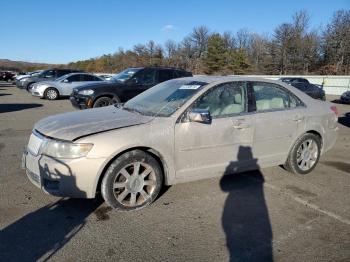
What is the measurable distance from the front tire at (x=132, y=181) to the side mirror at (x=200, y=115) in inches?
27.1

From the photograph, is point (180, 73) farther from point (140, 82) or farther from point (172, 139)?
point (172, 139)

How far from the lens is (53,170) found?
12.4 feet

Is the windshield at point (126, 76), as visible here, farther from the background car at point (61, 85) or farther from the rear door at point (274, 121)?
the rear door at point (274, 121)

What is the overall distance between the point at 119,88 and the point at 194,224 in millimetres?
8405

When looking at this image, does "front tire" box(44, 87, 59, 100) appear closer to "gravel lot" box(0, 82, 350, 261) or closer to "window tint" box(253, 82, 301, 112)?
"gravel lot" box(0, 82, 350, 261)

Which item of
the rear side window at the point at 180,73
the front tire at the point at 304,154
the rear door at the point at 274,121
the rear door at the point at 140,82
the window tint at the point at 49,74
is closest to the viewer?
the rear door at the point at 274,121

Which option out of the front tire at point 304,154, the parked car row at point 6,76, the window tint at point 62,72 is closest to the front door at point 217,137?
the front tire at point 304,154

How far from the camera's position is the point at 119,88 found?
38.1ft

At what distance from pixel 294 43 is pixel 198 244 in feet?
215

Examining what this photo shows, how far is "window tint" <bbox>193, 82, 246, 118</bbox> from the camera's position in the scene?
460 cm

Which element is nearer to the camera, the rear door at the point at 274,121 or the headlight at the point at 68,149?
the headlight at the point at 68,149

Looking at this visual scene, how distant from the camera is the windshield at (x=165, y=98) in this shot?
4512 millimetres

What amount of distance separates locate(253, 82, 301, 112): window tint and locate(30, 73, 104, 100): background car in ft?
46.2

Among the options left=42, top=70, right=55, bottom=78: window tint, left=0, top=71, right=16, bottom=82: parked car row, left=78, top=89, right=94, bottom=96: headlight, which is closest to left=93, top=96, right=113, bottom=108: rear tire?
left=78, top=89, right=94, bottom=96: headlight
